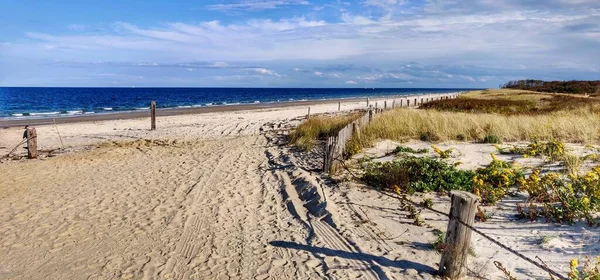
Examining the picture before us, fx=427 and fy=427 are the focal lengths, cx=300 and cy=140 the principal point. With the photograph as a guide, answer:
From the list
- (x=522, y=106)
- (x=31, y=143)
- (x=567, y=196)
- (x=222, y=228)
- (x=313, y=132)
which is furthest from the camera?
(x=522, y=106)

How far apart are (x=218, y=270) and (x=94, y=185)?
5.37 m

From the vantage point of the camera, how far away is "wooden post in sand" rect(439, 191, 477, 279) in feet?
14.0

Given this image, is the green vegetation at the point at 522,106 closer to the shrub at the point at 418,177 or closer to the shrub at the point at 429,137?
the shrub at the point at 429,137

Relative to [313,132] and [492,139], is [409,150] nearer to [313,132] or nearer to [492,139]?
[492,139]

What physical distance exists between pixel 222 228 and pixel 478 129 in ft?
28.8

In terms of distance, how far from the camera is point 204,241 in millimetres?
5719

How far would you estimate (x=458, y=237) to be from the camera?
4.34m

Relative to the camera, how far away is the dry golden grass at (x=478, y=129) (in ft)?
37.6

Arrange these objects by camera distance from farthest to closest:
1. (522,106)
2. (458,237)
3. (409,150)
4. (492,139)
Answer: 1. (522,106)
2. (492,139)
3. (409,150)
4. (458,237)

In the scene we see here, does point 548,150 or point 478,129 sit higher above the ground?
point 478,129

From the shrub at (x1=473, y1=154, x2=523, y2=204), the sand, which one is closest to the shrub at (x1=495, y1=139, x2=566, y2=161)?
the shrub at (x1=473, y1=154, x2=523, y2=204)

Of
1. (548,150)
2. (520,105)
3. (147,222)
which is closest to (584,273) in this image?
(548,150)

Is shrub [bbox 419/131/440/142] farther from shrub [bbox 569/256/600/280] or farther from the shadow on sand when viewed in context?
shrub [bbox 569/256/600/280]

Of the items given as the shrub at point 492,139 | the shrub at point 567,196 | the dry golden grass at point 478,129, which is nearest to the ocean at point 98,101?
the dry golden grass at point 478,129
